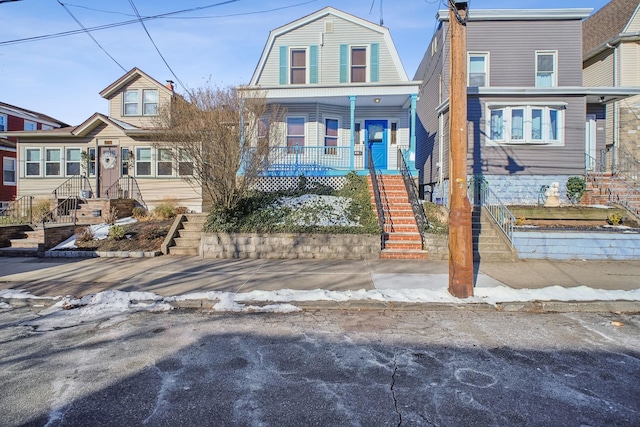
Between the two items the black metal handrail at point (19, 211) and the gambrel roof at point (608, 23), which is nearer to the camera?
the black metal handrail at point (19, 211)

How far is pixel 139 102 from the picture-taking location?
19688 millimetres

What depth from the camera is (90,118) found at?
1720 centimetres

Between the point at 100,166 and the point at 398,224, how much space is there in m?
15.8

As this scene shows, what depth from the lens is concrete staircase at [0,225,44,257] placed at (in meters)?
10.5

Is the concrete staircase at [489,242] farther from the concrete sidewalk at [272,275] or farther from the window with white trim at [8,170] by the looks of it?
the window with white trim at [8,170]

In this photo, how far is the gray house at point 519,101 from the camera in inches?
→ 548

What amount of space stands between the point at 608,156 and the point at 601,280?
11.7 metres

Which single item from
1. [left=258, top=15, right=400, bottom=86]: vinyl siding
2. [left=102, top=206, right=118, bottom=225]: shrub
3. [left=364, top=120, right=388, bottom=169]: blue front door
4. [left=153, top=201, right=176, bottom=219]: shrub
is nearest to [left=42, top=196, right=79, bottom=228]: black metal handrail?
[left=102, top=206, right=118, bottom=225]: shrub

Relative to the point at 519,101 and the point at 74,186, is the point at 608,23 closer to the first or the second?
the point at 519,101

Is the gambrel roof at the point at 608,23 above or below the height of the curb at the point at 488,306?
above

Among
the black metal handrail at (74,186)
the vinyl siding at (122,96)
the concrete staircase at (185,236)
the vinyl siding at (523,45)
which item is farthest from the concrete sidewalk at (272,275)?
the vinyl siding at (122,96)

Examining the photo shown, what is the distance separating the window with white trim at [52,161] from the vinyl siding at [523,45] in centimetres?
2165

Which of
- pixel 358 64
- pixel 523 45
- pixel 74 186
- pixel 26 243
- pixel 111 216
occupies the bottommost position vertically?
pixel 26 243

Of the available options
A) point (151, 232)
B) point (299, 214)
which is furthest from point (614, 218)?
point (151, 232)
